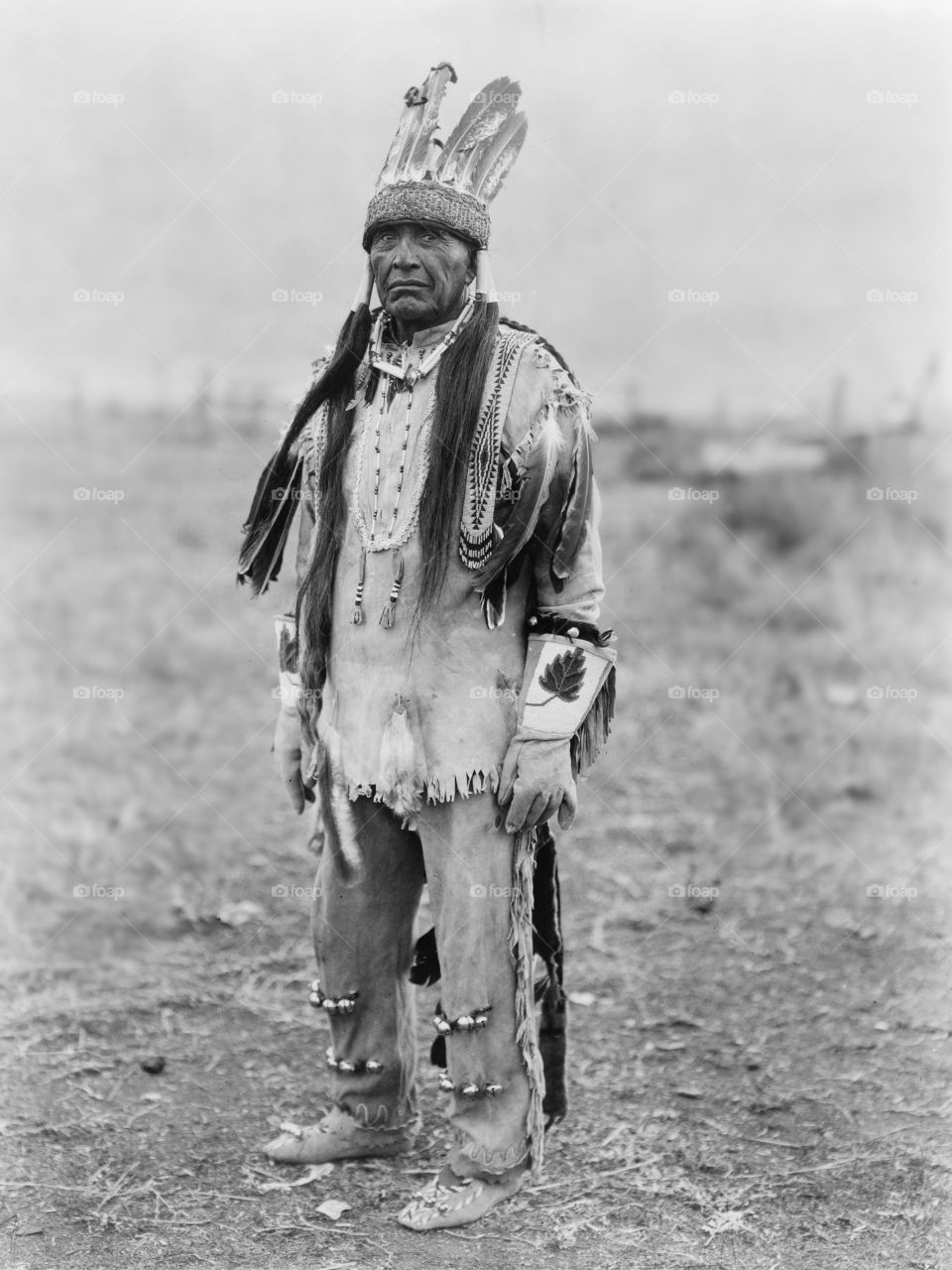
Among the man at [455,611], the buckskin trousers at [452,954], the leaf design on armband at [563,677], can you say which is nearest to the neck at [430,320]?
the man at [455,611]

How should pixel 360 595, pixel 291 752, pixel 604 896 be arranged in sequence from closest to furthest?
pixel 360 595
pixel 291 752
pixel 604 896

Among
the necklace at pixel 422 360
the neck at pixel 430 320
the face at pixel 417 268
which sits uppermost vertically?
the face at pixel 417 268

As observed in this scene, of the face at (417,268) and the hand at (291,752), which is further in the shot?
the hand at (291,752)

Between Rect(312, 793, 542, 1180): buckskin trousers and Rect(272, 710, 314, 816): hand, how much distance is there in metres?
0.14

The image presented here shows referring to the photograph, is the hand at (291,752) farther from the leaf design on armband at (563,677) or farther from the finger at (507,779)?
the leaf design on armband at (563,677)

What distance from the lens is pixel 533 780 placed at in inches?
101

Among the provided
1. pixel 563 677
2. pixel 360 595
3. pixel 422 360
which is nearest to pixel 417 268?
pixel 422 360

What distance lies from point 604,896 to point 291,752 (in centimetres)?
231

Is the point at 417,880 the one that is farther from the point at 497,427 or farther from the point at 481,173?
the point at 481,173

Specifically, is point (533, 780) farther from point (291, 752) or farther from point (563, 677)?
point (291, 752)

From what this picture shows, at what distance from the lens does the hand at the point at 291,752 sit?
286 cm

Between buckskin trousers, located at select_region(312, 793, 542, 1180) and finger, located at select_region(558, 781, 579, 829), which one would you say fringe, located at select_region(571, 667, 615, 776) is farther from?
buckskin trousers, located at select_region(312, 793, 542, 1180)

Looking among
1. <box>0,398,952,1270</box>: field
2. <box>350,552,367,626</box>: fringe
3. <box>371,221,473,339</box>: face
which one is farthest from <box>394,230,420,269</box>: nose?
<box>0,398,952,1270</box>: field

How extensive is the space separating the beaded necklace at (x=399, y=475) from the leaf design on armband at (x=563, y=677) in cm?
36
